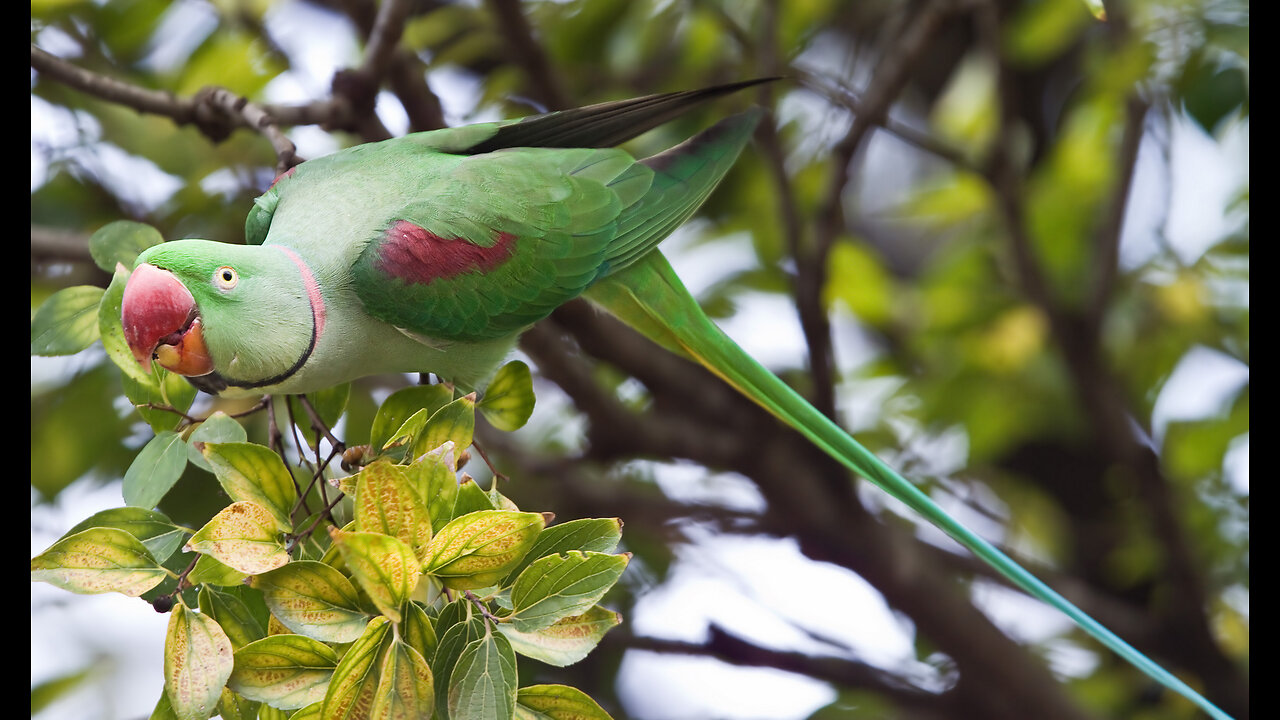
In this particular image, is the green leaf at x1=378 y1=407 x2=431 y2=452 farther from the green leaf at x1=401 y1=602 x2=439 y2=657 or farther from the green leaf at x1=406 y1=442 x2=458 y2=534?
the green leaf at x1=401 y1=602 x2=439 y2=657

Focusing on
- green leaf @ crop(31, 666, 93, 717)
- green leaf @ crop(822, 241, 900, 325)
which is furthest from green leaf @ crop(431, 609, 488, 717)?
green leaf @ crop(822, 241, 900, 325)

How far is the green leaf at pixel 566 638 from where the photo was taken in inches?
31.7

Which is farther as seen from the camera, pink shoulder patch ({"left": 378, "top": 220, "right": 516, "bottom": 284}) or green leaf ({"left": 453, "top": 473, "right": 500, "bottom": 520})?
pink shoulder patch ({"left": 378, "top": 220, "right": 516, "bottom": 284})

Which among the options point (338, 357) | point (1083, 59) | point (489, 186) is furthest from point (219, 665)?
point (1083, 59)

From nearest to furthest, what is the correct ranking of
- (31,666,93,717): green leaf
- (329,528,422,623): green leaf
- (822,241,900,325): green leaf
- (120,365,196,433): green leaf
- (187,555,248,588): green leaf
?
(329,528,422,623): green leaf, (187,555,248,588): green leaf, (120,365,196,433): green leaf, (31,666,93,717): green leaf, (822,241,900,325): green leaf

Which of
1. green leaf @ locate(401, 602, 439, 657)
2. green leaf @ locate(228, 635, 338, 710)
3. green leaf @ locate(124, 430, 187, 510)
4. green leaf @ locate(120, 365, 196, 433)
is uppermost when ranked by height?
green leaf @ locate(120, 365, 196, 433)

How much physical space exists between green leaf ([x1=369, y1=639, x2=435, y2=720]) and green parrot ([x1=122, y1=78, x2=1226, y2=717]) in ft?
0.94

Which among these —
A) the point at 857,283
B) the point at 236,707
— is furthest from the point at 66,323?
the point at 857,283

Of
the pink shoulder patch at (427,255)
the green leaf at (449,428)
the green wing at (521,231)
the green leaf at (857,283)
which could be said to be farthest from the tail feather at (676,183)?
the green leaf at (857,283)

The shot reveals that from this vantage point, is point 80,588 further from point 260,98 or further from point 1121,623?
point 1121,623

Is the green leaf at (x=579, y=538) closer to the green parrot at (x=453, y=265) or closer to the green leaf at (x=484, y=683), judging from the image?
the green leaf at (x=484, y=683)

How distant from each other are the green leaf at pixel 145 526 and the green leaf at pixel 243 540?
0.31 feet

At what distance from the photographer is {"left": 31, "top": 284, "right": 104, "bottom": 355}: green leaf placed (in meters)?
0.96

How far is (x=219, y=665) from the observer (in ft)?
2.48
